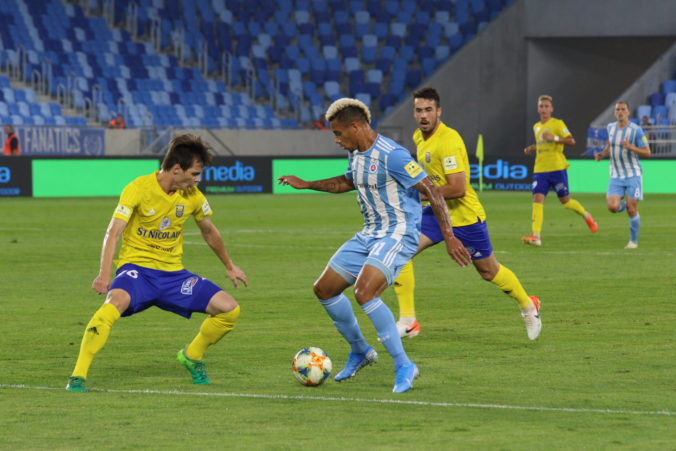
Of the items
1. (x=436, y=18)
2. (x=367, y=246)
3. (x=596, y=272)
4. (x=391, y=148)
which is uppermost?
(x=436, y=18)

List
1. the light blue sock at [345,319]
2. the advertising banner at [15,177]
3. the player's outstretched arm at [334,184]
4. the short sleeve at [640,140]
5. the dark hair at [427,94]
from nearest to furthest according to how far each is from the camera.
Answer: the light blue sock at [345,319] → the player's outstretched arm at [334,184] → the dark hair at [427,94] → the short sleeve at [640,140] → the advertising banner at [15,177]

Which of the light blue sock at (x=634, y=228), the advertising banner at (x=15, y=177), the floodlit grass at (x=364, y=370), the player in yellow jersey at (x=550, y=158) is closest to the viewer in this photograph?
the floodlit grass at (x=364, y=370)

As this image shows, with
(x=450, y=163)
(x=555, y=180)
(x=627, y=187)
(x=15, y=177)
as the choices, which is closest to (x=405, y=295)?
(x=450, y=163)

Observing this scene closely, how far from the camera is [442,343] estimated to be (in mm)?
9891

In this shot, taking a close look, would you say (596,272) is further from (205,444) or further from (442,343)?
(205,444)

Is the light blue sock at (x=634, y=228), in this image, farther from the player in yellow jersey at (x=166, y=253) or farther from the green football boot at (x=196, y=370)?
the green football boot at (x=196, y=370)

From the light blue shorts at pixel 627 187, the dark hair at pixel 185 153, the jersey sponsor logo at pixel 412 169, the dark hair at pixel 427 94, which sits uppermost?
the dark hair at pixel 427 94

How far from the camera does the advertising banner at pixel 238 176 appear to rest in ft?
112

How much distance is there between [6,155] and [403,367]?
25448 mm

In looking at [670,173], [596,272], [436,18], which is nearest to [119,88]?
[436,18]

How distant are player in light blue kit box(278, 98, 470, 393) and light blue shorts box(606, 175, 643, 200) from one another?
11.6 meters

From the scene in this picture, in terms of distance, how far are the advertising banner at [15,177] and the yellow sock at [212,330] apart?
2467cm

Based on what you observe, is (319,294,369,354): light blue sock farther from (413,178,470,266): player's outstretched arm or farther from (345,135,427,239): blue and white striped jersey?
(413,178,470,266): player's outstretched arm

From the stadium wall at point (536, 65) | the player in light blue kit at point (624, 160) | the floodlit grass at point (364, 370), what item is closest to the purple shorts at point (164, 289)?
the floodlit grass at point (364, 370)
